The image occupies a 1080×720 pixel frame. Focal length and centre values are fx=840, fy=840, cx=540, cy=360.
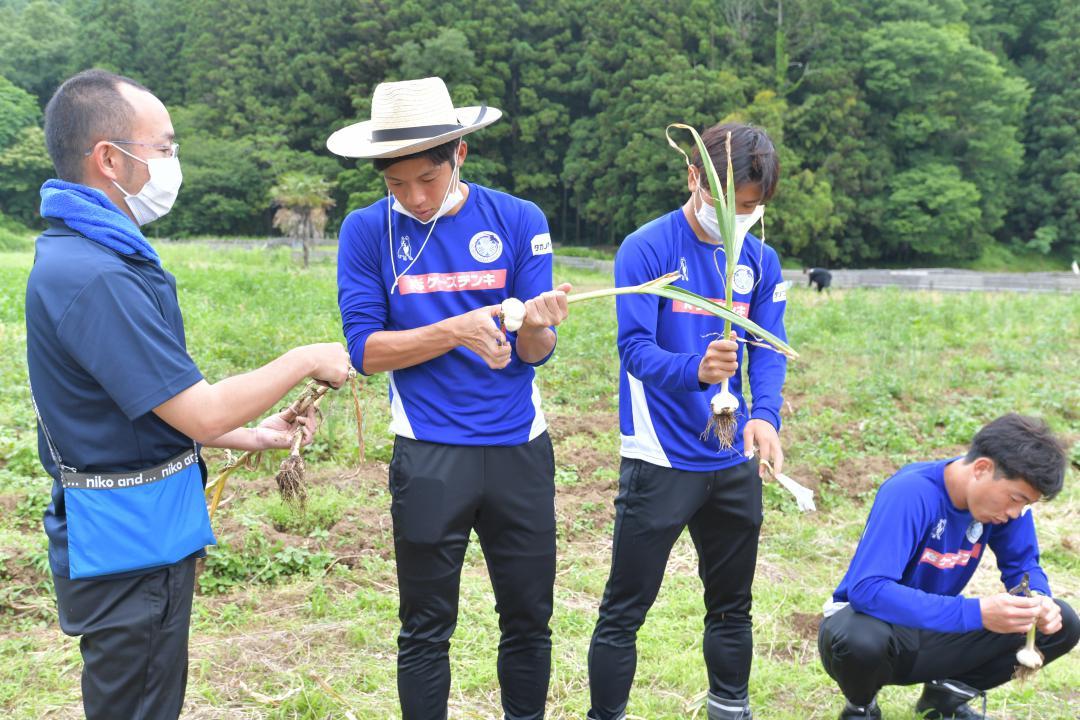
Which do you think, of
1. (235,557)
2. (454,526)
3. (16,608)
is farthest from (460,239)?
(16,608)

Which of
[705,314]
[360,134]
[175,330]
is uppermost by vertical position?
[360,134]

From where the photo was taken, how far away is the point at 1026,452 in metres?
2.58

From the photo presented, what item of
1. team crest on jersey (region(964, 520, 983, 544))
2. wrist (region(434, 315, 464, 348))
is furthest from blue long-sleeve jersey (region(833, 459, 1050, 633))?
wrist (region(434, 315, 464, 348))

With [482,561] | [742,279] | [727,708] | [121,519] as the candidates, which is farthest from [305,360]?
[482,561]

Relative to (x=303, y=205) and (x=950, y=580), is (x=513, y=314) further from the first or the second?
(x=303, y=205)

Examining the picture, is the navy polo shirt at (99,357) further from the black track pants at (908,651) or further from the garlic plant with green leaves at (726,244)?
the black track pants at (908,651)

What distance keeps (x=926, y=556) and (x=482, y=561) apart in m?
2.29

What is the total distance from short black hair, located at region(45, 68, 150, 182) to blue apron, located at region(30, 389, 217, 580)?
22.5 inches

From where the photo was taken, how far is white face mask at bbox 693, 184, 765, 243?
2621 mm

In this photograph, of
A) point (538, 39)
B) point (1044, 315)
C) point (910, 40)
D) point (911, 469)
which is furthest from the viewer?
point (538, 39)

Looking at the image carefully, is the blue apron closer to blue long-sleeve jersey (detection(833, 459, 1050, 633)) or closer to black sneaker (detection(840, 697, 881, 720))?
blue long-sleeve jersey (detection(833, 459, 1050, 633))

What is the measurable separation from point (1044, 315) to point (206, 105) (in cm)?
4118

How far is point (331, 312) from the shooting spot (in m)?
10.2

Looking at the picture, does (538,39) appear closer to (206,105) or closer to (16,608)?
(206,105)
